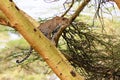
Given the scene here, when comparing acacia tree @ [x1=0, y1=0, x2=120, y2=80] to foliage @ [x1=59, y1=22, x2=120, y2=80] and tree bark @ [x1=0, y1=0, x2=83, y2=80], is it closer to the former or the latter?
tree bark @ [x1=0, y1=0, x2=83, y2=80]

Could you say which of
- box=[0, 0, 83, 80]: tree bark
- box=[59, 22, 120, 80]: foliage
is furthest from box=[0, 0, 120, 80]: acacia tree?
box=[59, 22, 120, 80]: foliage

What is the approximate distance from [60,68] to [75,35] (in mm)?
593

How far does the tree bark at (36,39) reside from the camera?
4.25 ft

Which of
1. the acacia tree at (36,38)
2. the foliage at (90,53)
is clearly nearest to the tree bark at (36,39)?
the acacia tree at (36,38)

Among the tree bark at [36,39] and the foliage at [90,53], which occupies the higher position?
the tree bark at [36,39]

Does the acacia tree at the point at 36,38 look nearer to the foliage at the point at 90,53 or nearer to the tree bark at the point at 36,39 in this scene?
the tree bark at the point at 36,39

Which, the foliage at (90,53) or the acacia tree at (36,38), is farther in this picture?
the foliage at (90,53)

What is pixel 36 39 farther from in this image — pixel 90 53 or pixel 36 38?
pixel 90 53

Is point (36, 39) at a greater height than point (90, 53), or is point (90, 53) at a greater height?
point (36, 39)

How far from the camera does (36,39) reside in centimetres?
134

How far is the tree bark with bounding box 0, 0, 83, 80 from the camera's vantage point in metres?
1.29

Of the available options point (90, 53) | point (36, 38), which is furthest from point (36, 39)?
point (90, 53)

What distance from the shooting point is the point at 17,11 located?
1.31 m

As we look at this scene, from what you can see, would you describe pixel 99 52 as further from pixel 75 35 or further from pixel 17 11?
pixel 17 11
